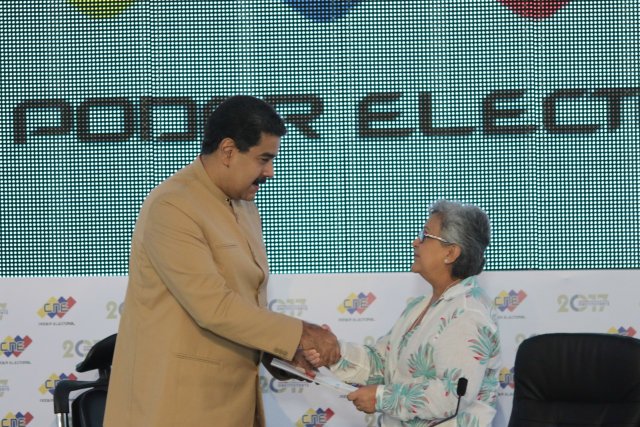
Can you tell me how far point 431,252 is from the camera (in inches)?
136

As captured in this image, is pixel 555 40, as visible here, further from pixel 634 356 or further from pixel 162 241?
pixel 162 241

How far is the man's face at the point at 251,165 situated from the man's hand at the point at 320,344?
0.53 meters

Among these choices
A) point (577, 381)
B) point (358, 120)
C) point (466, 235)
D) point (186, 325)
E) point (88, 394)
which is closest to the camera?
point (186, 325)

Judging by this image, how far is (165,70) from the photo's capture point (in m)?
5.32

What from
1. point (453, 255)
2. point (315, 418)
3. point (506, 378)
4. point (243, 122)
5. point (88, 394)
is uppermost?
point (243, 122)

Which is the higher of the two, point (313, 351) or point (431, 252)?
point (431, 252)

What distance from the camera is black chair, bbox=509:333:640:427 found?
3453 millimetres

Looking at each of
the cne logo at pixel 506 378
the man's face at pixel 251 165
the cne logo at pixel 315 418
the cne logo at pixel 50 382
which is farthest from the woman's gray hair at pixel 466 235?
the cne logo at pixel 50 382

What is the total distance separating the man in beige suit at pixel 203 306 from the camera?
10.2 ft

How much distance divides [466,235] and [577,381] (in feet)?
2.35

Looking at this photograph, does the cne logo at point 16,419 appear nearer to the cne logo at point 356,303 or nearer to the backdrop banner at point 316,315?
the backdrop banner at point 316,315

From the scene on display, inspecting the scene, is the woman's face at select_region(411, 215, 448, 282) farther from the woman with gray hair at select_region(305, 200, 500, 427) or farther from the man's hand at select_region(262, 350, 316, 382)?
the man's hand at select_region(262, 350, 316, 382)

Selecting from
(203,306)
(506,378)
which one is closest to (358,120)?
(506,378)

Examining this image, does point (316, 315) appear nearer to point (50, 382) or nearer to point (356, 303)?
point (356, 303)
